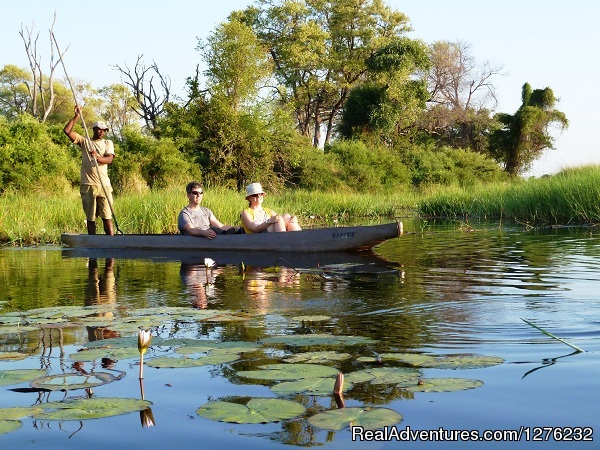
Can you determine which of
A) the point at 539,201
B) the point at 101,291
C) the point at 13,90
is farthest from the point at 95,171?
the point at 13,90

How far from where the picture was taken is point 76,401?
2.77 m

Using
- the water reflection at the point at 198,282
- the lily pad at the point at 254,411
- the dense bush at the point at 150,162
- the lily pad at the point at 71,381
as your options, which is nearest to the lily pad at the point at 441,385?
the lily pad at the point at 254,411

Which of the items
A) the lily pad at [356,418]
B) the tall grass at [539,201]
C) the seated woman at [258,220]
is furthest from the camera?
the tall grass at [539,201]

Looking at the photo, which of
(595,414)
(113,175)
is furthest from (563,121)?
(595,414)

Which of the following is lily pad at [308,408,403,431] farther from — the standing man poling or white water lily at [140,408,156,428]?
the standing man poling

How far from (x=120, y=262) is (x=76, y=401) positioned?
691 cm

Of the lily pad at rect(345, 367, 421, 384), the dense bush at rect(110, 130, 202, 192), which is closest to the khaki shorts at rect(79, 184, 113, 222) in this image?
the lily pad at rect(345, 367, 421, 384)

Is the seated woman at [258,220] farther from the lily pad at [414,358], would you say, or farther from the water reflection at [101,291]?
the lily pad at [414,358]

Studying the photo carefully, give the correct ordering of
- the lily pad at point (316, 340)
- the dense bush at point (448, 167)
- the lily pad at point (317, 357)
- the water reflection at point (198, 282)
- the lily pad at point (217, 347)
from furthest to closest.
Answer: the dense bush at point (448, 167) < the water reflection at point (198, 282) < the lily pad at point (316, 340) < the lily pad at point (217, 347) < the lily pad at point (317, 357)

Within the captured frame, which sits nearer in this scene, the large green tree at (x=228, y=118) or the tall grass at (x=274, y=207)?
the tall grass at (x=274, y=207)

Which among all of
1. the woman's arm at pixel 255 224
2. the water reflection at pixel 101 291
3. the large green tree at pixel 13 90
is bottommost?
the water reflection at pixel 101 291

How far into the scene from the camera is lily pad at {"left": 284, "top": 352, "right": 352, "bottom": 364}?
3.35 metres

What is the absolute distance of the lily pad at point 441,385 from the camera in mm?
2855

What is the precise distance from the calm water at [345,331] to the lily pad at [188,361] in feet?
0.13
